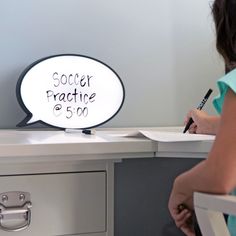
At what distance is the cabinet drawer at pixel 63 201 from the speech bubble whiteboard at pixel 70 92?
0.27m

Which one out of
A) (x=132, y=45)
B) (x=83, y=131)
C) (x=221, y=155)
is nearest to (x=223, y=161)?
(x=221, y=155)

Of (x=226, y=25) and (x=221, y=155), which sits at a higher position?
(x=226, y=25)

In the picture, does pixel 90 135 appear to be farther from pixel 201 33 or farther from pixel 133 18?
pixel 201 33

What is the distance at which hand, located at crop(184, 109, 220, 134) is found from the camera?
101cm

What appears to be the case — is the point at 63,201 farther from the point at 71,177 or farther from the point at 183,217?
the point at 183,217

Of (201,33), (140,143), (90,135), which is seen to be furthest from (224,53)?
(201,33)

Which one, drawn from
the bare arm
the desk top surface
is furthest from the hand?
the bare arm

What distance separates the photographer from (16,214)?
83 centimetres

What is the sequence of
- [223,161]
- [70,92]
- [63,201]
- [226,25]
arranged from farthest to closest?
[70,92] < [63,201] < [226,25] < [223,161]

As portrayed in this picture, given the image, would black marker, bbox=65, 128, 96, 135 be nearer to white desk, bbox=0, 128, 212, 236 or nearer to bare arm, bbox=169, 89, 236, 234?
white desk, bbox=0, 128, 212, 236

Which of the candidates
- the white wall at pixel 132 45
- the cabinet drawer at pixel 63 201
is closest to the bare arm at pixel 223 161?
the cabinet drawer at pixel 63 201

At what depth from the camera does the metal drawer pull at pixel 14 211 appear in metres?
0.83

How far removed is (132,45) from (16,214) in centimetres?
65

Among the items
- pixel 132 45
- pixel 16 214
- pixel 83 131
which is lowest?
pixel 16 214
